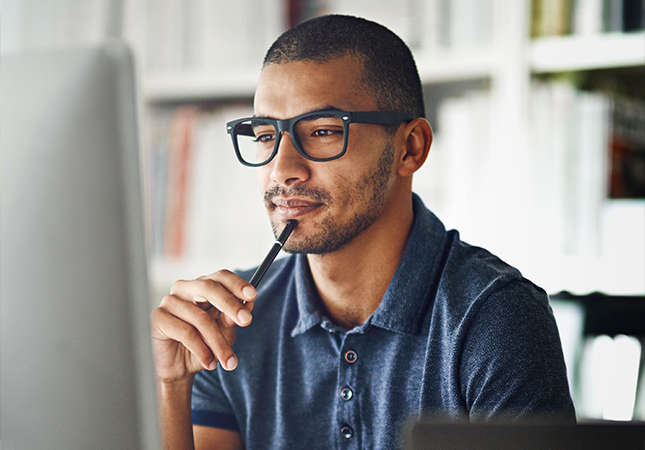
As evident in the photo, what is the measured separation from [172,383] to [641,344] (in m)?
1.26

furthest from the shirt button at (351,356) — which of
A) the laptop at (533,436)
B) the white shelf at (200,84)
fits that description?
the white shelf at (200,84)

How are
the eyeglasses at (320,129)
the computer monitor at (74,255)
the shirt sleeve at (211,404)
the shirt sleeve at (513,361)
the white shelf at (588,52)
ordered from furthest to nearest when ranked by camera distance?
the white shelf at (588,52), the shirt sleeve at (211,404), the eyeglasses at (320,129), the shirt sleeve at (513,361), the computer monitor at (74,255)

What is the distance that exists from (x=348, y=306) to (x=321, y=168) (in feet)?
0.83

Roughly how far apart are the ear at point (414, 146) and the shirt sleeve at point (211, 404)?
18.6 inches

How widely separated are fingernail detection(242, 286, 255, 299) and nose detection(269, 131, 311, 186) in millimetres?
182

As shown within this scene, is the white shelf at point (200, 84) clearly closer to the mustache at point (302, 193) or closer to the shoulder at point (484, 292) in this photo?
the mustache at point (302, 193)

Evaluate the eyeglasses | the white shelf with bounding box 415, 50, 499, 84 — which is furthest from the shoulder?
Answer: the white shelf with bounding box 415, 50, 499, 84

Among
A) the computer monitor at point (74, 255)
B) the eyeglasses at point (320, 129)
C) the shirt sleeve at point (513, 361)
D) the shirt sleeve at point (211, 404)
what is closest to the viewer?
the computer monitor at point (74, 255)

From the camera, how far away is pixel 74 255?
43 centimetres

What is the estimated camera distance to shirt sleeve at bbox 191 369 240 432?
40.3 inches

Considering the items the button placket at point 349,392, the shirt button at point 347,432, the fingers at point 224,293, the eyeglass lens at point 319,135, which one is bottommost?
the shirt button at point 347,432

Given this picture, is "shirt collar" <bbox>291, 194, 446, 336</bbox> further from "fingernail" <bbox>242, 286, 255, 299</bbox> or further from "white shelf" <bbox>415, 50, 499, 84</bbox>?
"white shelf" <bbox>415, 50, 499, 84</bbox>

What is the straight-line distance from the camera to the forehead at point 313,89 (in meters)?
0.94

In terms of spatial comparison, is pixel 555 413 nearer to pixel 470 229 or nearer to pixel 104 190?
pixel 104 190
